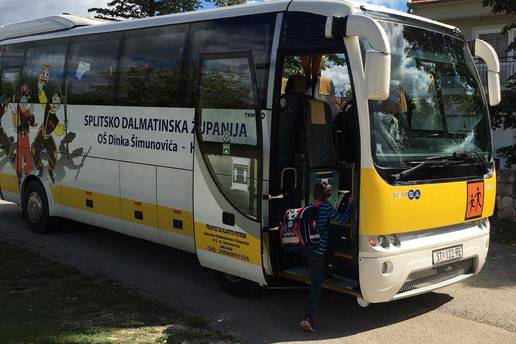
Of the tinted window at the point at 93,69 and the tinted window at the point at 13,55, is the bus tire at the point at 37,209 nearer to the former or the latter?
the tinted window at the point at 93,69

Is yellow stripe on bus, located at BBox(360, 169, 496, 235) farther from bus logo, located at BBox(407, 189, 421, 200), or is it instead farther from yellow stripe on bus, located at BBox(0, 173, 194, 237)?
yellow stripe on bus, located at BBox(0, 173, 194, 237)

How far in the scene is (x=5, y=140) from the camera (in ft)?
33.1

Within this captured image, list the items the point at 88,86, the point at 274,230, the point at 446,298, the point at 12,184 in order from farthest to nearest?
the point at 12,184 → the point at 88,86 → the point at 446,298 → the point at 274,230

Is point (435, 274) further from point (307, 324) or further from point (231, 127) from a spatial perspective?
point (231, 127)

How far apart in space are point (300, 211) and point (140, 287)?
7.80 ft

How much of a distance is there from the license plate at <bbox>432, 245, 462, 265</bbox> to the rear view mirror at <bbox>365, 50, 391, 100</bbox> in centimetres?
167

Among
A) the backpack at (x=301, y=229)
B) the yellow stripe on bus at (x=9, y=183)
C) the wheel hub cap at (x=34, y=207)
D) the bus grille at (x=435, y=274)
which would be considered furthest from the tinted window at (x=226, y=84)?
the yellow stripe on bus at (x=9, y=183)

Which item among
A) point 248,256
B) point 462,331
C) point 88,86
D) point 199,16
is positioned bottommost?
point 462,331

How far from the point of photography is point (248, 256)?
5797 mm

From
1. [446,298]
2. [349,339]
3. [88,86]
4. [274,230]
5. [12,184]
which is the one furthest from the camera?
[12,184]

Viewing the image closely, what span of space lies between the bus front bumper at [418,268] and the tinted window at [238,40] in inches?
74.4

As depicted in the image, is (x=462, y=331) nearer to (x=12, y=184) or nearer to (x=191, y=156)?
(x=191, y=156)

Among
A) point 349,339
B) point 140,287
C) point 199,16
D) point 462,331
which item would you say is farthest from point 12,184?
point 462,331

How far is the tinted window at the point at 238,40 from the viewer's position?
571 centimetres
